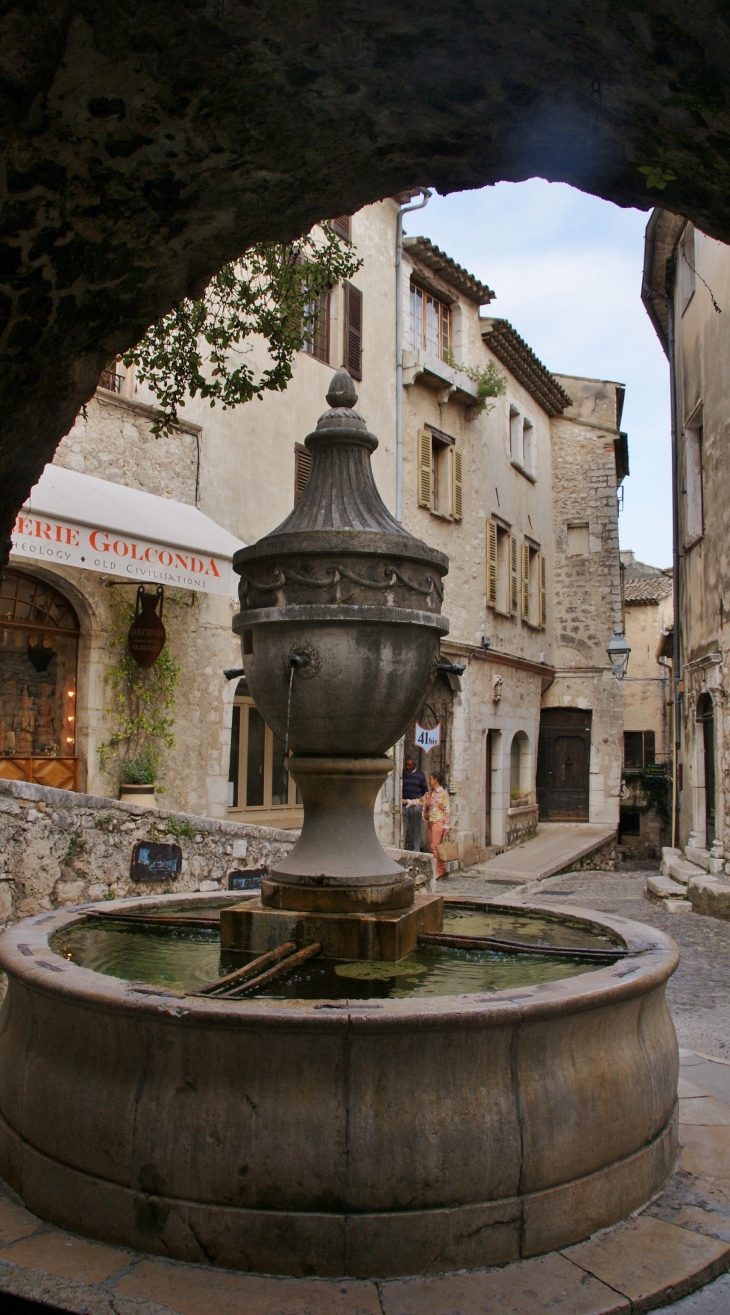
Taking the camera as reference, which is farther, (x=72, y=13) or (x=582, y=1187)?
(x=582, y=1187)

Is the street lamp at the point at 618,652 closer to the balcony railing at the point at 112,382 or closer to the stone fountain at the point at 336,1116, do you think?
the balcony railing at the point at 112,382

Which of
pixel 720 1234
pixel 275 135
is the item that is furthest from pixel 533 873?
pixel 275 135

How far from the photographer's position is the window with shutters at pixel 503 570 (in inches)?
725

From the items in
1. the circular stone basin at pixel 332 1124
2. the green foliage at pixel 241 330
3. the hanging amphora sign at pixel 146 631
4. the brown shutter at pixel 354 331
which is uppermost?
the brown shutter at pixel 354 331

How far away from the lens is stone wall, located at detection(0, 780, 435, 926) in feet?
21.3

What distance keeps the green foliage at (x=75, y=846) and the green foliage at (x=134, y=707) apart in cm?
320

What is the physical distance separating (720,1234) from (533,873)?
12142mm

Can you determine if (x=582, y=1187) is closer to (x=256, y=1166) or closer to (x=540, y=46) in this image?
(x=256, y=1166)

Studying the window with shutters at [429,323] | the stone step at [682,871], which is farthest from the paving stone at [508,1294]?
the window with shutters at [429,323]

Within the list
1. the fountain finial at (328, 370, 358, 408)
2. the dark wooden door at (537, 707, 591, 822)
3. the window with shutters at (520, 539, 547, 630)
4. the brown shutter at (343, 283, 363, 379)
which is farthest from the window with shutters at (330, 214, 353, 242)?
the dark wooden door at (537, 707, 591, 822)

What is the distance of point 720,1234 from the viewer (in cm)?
284

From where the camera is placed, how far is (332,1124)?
2680 millimetres

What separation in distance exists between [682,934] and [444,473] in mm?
10278

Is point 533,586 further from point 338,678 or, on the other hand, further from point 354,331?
point 338,678
